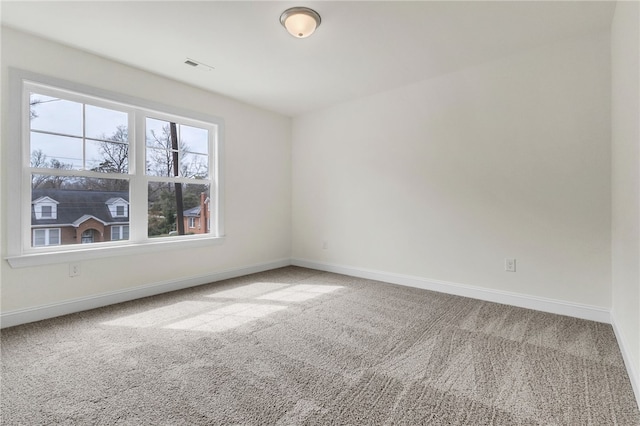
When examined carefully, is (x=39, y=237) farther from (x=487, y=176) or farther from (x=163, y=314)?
(x=487, y=176)

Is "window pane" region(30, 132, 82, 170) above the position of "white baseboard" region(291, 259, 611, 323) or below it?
above

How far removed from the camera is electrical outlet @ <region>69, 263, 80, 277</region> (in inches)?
109

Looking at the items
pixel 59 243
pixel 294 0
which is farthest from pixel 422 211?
pixel 59 243

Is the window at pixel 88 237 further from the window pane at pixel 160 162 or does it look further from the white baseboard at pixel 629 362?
the white baseboard at pixel 629 362

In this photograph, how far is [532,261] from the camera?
9.34 feet

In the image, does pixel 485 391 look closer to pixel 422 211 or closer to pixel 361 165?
pixel 422 211

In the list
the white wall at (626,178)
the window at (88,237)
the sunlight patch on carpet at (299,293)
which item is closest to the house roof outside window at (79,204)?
the window at (88,237)

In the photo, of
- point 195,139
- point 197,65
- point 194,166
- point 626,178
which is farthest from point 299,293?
point 626,178

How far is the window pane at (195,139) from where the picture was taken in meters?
3.73

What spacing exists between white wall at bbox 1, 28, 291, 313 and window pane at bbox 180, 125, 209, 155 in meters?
0.26

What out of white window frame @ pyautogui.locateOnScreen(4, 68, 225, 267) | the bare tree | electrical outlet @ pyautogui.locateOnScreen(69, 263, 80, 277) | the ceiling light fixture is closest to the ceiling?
the ceiling light fixture

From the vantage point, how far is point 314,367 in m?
1.84

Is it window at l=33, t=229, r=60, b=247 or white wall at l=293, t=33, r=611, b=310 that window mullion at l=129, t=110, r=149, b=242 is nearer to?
window at l=33, t=229, r=60, b=247

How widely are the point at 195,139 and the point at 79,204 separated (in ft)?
4.87
